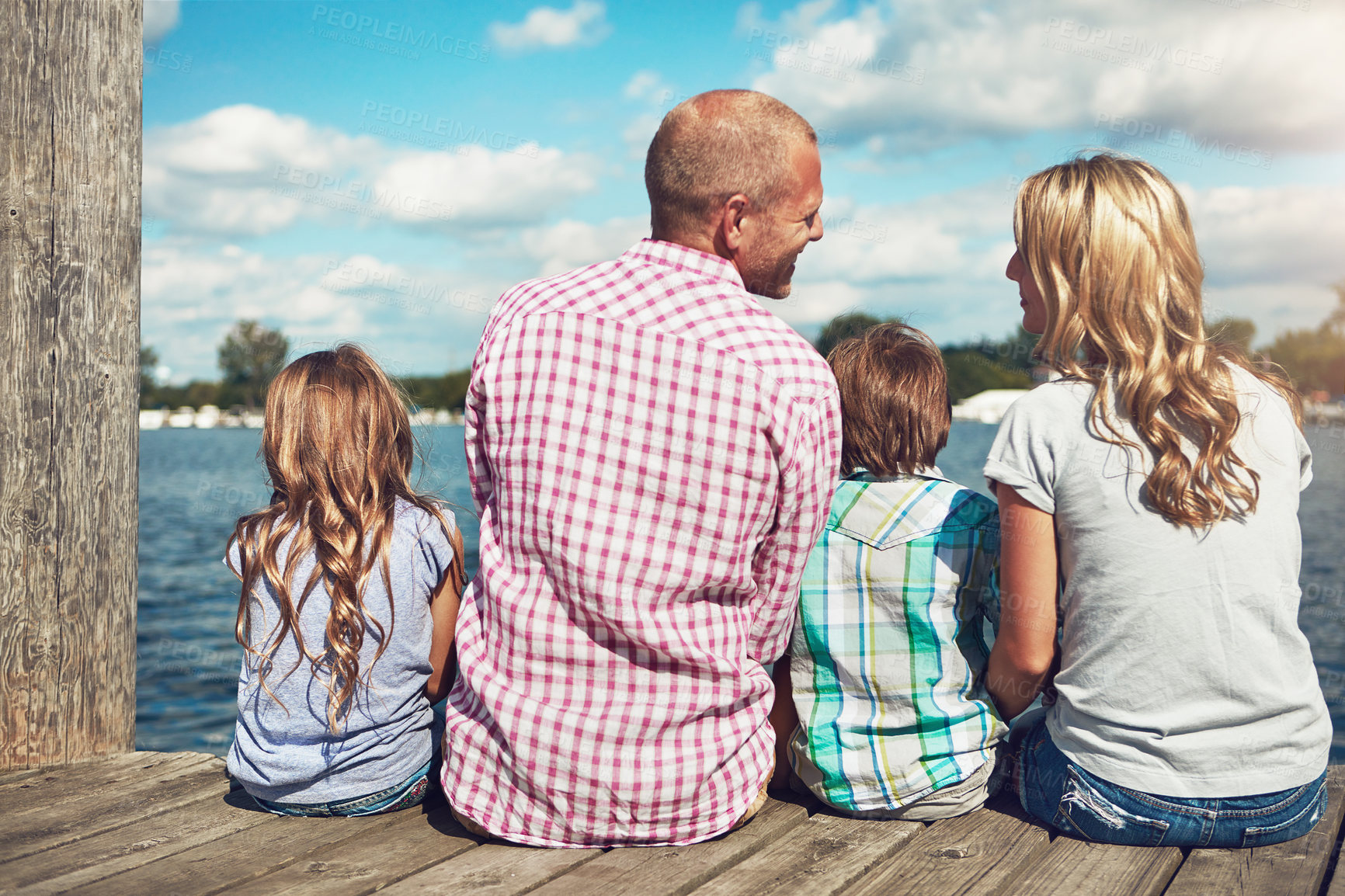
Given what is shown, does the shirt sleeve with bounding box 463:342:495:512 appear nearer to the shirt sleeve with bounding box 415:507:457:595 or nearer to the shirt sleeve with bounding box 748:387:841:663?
the shirt sleeve with bounding box 415:507:457:595

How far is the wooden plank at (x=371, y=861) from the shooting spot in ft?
7.61

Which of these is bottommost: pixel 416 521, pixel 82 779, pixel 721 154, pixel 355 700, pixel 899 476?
pixel 82 779

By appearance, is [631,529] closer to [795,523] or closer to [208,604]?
[795,523]

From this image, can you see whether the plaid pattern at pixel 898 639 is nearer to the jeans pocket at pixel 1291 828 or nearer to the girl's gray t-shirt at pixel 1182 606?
the girl's gray t-shirt at pixel 1182 606

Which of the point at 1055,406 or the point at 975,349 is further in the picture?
the point at 975,349

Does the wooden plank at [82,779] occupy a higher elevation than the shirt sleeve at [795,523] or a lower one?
lower

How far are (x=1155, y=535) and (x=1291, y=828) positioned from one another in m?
0.84

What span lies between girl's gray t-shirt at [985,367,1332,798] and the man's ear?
77 cm

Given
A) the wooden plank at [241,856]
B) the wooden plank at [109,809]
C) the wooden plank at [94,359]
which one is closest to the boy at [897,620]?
the wooden plank at [241,856]

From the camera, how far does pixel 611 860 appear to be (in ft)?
8.05

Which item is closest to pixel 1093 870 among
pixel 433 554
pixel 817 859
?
pixel 817 859

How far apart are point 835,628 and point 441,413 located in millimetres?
114058

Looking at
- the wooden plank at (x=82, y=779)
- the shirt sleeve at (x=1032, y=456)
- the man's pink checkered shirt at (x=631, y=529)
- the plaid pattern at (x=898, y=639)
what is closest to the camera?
the man's pink checkered shirt at (x=631, y=529)

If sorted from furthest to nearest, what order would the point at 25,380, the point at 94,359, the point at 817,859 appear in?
the point at 94,359 → the point at 25,380 → the point at 817,859
